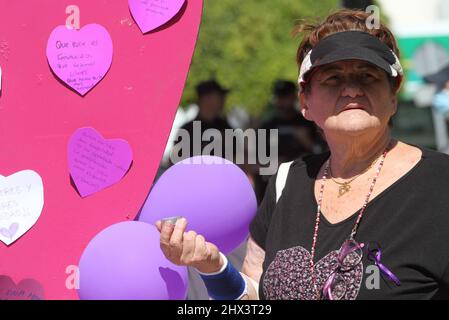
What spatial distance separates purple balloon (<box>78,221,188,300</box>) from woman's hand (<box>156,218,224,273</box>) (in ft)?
0.43

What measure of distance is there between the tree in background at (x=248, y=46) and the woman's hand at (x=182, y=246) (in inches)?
317

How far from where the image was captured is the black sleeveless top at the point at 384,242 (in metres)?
1.65

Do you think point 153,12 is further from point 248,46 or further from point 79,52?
point 248,46

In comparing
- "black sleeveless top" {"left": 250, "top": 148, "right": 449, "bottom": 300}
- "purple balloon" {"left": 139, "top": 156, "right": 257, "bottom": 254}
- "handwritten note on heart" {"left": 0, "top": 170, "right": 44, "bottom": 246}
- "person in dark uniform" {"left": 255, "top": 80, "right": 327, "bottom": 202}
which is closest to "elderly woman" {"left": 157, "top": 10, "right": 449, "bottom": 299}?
"black sleeveless top" {"left": 250, "top": 148, "right": 449, "bottom": 300}

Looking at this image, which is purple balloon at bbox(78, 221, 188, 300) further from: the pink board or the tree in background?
the tree in background

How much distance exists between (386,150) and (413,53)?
244 inches

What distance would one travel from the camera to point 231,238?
6.87ft

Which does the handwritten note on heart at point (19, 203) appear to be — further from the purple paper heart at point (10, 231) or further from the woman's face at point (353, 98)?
the woman's face at point (353, 98)

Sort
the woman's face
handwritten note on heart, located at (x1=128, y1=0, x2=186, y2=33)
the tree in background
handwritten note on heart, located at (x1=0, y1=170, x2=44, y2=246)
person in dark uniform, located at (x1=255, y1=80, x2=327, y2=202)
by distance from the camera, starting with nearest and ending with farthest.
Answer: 1. the woman's face
2. handwritten note on heart, located at (x1=128, y1=0, x2=186, y2=33)
3. handwritten note on heart, located at (x1=0, y1=170, x2=44, y2=246)
4. person in dark uniform, located at (x1=255, y1=80, x2=327, y2=202)
5. the tree in background

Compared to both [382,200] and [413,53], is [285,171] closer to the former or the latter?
[382,200]

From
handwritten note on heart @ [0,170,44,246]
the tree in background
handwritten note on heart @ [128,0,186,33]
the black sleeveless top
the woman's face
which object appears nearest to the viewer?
the black sleeveless top

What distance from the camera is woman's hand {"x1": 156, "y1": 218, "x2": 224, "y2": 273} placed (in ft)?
5.70

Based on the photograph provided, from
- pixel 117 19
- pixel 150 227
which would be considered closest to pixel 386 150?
pixel 150 227

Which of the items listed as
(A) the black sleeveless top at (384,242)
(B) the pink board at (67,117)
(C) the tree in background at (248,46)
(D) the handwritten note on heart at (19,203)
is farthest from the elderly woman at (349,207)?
(C) the tree in background at (248,46)
